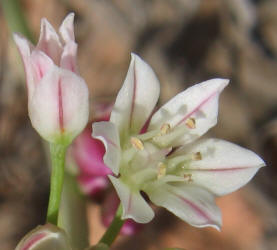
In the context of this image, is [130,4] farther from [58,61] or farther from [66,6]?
[58,61]

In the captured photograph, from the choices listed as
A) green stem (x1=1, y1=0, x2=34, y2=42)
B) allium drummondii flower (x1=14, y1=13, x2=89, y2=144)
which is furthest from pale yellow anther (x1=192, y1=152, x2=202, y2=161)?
green stem (x1=1, y1=0, x2=34, y2=42)

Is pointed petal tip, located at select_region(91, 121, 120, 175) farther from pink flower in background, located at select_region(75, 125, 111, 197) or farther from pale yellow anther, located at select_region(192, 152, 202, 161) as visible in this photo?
pink flower in background, located at select_region(75, 125, 111, 197)

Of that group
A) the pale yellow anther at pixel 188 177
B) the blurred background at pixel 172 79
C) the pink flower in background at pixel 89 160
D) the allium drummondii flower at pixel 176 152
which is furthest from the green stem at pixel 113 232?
the blurred background at pixel 172 79

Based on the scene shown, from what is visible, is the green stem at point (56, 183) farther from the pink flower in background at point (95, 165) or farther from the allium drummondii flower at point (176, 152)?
the pink flower in background at point (95, 165)

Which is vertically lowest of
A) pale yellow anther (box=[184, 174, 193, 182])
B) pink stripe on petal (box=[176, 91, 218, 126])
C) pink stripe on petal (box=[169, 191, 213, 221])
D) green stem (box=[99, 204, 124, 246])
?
green stem (box=[99, 204, 124, 246])

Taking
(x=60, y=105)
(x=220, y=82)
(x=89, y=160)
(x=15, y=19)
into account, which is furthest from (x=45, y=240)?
(x=15, y=19)

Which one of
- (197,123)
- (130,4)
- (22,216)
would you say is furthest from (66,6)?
(197,123)

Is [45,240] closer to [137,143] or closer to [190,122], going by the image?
[137,143]
